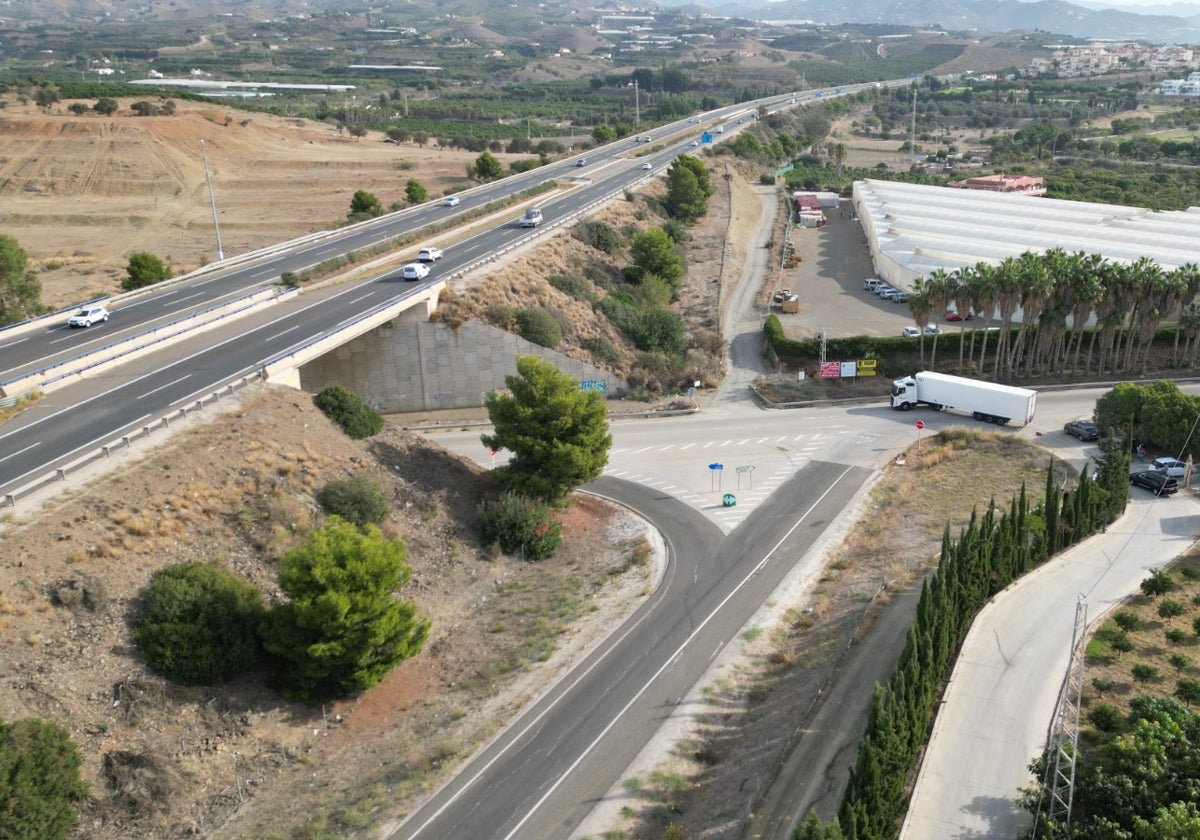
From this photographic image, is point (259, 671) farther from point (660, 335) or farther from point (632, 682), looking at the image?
point (660, 335)

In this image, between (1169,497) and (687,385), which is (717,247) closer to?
(687,385)

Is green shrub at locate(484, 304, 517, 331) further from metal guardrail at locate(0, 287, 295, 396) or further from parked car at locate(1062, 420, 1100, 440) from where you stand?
parked car at locate(1062, 420, 1100, 440)

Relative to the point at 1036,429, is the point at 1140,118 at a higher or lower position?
higher

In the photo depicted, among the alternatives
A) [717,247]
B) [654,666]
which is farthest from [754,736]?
[717,247]

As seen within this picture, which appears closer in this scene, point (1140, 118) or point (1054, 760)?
point (1054, 760)

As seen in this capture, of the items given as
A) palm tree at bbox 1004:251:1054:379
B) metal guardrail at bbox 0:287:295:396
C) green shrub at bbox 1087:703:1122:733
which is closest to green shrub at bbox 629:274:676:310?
palm tree at bbox 1004:251:1054:379

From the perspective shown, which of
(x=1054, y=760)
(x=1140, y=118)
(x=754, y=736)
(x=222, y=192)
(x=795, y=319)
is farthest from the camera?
(x=1140, y=118)
